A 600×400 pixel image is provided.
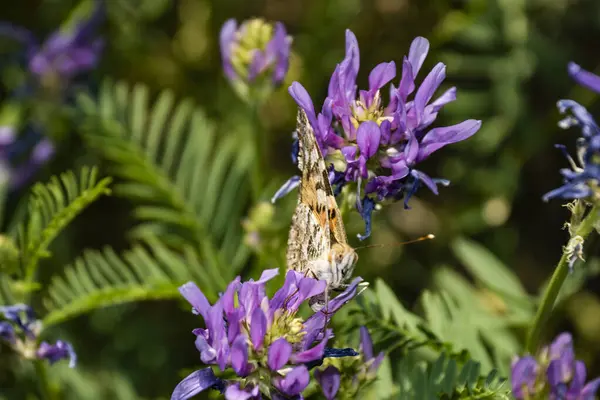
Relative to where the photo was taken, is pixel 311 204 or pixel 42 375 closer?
pixel 311 204

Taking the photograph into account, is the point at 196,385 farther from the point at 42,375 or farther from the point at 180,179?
the point at 180,179

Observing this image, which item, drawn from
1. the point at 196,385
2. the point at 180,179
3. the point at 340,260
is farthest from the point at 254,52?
the point at 196,385

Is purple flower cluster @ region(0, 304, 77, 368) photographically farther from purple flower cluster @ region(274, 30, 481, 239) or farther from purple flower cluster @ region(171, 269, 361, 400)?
purple flower cluster @ region(274, 30, 481, 239)

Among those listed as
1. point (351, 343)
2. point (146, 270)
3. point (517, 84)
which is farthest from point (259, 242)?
point (517, 84)

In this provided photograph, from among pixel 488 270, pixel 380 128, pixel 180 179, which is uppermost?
pixel 380 128

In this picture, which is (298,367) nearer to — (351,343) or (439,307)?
(351,343)

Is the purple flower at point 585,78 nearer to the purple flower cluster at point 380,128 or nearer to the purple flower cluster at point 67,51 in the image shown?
the purple flower cluster at point 380,128

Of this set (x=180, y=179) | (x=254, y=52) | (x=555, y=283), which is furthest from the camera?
(x=180, y=179)
